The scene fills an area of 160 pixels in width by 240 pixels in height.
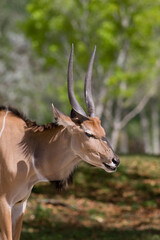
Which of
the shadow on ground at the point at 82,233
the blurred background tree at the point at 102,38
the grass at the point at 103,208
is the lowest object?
the grass at the point at 103,208

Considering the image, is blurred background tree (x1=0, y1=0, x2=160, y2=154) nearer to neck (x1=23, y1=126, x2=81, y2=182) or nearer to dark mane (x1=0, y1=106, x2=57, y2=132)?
dark mane (x1=0, y1=106, x2=57, y2=132)

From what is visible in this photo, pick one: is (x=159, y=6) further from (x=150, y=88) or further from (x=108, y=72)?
(x=150, y=88)

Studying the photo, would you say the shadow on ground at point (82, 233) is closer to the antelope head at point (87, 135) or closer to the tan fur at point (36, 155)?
the tan fur at point (36, 155)

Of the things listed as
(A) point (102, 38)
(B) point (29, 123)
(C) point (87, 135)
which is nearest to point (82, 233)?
(B) point (29, 123)

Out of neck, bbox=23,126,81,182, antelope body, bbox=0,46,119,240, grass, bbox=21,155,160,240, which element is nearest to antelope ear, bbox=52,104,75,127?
antelope body, bbox=0,46,119,240

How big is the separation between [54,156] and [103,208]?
23.9 ft

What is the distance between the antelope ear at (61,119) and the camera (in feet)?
13.6

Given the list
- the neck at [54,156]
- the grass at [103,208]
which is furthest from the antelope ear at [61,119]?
the grass at [103,208]

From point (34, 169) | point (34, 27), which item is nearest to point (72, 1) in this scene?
point (34, 27)

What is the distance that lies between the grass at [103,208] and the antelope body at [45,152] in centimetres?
381

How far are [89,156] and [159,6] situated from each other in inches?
495

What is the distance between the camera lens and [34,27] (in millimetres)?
17000

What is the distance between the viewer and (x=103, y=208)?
1127 cm

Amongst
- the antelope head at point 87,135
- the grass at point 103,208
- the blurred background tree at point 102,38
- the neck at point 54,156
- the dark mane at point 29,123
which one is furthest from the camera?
the blurred background tree at point 102,38
